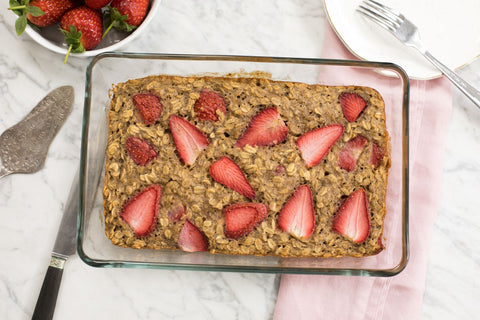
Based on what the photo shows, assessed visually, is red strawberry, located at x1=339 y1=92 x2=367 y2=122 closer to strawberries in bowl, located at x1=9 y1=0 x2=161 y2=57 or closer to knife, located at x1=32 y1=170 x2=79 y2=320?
strawberries in bowl, located at x1=9 y1=0 x2=161 y2=57

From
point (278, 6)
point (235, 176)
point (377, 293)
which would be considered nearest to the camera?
point (235, 176)

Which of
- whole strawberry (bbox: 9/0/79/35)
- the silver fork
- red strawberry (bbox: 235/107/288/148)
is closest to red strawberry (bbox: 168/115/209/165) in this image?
red strawberry (bbox: 235/107/288/148)

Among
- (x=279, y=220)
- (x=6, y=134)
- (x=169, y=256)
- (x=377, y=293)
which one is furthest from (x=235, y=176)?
(x=6, y=134)

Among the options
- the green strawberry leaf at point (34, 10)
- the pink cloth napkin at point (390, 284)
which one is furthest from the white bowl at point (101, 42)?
the pink cloth napkin at point (390, 284)

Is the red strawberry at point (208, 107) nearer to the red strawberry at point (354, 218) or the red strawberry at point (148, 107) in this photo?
the red strawberry at point (148, 107)

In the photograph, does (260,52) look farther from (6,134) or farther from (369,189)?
(6,134)

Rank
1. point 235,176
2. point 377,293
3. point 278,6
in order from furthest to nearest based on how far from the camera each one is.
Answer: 1. point 278,6
2. point 377,293
3. point 235,176
